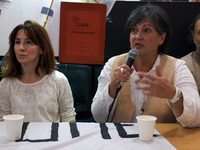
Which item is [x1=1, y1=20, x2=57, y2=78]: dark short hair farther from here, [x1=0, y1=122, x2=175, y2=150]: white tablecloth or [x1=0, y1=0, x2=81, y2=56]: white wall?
[x1=0, y1=122, x2=175, y2=150]: white tablecloth

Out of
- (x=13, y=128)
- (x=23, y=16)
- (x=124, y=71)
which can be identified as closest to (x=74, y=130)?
(x=13, y=128)

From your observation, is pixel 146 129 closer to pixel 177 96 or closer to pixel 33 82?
pixel 177 96

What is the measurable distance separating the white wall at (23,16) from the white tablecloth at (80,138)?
3.83 feet

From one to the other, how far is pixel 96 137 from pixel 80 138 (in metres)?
0.07

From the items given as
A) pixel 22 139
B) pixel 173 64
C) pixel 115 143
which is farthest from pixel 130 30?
pixel 22 139

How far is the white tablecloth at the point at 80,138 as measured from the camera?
98cm

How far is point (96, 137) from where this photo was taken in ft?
3.54

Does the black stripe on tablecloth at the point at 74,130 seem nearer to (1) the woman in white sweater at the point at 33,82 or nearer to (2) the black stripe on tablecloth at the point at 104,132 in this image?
(2) the black stripe on tablecloth at the point at 104,132

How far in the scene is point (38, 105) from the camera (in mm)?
1653

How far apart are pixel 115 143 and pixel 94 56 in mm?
1247

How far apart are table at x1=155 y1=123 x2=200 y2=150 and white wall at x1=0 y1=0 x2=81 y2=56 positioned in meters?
1.33

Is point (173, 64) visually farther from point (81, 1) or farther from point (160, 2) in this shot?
point (81, 1)

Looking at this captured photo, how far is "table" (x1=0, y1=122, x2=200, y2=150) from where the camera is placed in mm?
984

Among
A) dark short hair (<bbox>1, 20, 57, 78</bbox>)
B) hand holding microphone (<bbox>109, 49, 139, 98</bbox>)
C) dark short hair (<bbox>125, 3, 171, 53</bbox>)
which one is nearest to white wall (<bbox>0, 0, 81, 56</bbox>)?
dark short hair (<bbox>1, 20, 57, 78</bbox>)
